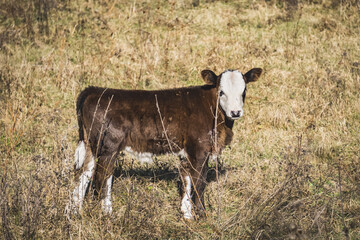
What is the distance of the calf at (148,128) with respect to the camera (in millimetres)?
4797

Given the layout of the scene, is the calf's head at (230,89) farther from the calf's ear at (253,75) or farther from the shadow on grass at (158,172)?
the shadow on grass at (158,172)

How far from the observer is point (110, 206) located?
4.72 metres

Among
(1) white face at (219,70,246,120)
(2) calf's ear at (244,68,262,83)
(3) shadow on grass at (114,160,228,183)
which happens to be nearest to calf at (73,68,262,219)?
(1) white face at (219,70,246,120)

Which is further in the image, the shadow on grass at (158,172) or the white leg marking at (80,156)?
the shadow on grass at (158,172)

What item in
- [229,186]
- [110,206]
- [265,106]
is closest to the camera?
[110,206]

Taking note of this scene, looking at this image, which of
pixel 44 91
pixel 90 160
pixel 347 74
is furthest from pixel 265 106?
pixel 44 91

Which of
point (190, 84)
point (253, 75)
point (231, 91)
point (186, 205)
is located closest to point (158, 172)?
point (186, 205)

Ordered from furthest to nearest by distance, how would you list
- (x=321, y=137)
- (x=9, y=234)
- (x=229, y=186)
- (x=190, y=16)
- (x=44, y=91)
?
(x=190, y=16) < (x=44, y=91) < (x=321, y=137) < (x=229, y=186) < (x=9, y=234)

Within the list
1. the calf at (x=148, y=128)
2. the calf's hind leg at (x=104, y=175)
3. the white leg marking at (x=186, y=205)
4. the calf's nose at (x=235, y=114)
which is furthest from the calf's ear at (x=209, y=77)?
the calf's hind leg at (x=104, y=175)

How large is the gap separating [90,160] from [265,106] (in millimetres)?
4313

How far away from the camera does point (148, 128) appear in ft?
16.1

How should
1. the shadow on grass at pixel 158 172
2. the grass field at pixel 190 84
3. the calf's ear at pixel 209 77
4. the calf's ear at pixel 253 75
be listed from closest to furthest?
the grass field at pixel 190 84, the calf's ear at pixel 209 77, the calf's ear at pixel 253 75, the shadow on grass at pixel 158 172

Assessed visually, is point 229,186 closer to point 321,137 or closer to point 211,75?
point 211,75

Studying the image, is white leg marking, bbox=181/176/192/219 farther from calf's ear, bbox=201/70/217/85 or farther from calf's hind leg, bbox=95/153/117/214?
calf's ear, bbox=201/70/217/85
